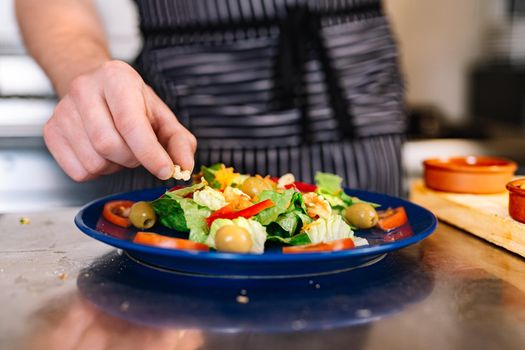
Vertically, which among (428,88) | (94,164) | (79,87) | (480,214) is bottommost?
(428,88)

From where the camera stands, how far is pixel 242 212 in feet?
2.84

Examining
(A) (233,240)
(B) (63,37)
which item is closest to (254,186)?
(A) (233,240)

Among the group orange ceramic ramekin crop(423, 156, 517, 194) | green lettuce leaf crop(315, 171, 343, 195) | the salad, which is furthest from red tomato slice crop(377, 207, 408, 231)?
orange ceramic ramekin crop(423, 156, 517, 194)

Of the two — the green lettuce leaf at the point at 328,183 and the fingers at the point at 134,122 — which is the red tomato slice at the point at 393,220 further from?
the fingers at the point at 134,122

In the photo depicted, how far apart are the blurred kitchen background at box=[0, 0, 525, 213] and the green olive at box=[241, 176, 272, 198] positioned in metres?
1.32

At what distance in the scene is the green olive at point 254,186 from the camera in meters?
0.95

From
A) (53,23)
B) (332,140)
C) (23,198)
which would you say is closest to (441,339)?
(332,140)

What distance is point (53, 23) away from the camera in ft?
4.50

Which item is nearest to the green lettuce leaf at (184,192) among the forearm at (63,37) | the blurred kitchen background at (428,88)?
the forearm at (63,37)

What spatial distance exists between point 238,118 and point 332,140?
0.21 meters

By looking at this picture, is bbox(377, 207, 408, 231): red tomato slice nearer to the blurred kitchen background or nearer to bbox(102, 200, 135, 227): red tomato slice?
bbox(102, 200, 135, 227): red tomato slice

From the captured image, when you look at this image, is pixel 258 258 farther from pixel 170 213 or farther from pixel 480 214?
pixel 480 214

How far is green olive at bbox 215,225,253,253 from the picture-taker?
0.77 metres

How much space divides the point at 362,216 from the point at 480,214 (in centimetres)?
21
